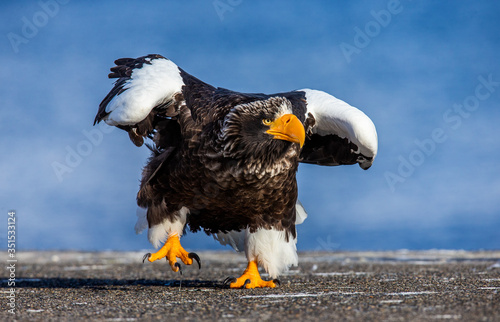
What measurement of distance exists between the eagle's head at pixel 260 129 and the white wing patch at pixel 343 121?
3.51ft

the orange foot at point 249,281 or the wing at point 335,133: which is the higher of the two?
the wing at point 335,133

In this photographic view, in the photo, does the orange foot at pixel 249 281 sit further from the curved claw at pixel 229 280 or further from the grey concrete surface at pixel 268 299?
the grey concrete surface at pixel 268 299

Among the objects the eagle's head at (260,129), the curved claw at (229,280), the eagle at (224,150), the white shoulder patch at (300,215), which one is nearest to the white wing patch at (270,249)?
the eagle at (224,150)

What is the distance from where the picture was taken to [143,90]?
5996mm

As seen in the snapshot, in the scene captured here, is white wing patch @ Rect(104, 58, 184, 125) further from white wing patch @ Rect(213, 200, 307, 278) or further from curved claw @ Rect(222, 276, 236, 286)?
curved claw @ Rect(222, 276, 236, 286)

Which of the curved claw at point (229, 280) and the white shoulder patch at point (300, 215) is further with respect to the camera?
the white shoulder patch at point (300, 215)

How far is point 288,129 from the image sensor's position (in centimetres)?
534

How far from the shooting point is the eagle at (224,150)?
5532mm

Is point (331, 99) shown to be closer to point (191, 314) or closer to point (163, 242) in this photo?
point (163, 242)

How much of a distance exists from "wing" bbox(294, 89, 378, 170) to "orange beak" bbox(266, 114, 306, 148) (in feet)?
2.76

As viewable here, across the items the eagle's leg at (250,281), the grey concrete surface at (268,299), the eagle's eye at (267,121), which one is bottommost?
the grey concrete surface at (268,299)

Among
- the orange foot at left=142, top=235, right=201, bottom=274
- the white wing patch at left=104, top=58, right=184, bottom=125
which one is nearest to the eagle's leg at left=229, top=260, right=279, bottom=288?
the orange foot at left=142, top=235, right=201, bottom=274

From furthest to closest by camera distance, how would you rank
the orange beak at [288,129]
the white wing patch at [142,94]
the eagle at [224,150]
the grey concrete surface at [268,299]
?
the white wing patch at [142,94], the eagle at [224,150], the orange beak at [288,129], the grey concrete surface at [268,299]

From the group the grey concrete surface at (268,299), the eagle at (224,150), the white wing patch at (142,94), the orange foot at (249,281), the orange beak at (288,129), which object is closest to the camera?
the grey concrete surface at (268,299)
